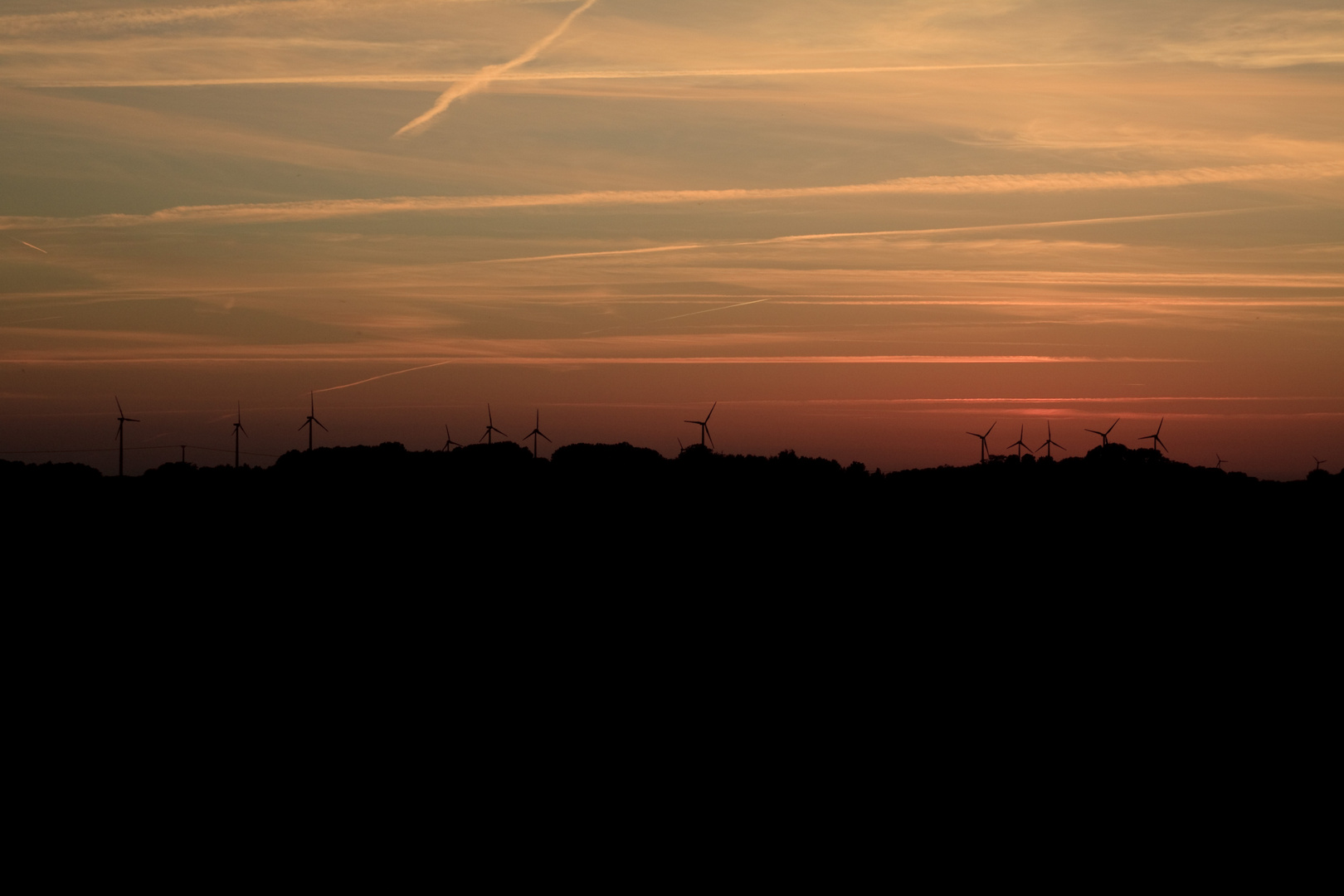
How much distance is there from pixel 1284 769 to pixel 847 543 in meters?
41.6

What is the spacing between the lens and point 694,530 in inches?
3873

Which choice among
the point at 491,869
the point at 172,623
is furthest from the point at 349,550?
the point at 491,869

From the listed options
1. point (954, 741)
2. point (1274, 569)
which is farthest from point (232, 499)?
point (1274, 569)

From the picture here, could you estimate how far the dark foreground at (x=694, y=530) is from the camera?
86.4 metres

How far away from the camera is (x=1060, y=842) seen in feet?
Answer: 170

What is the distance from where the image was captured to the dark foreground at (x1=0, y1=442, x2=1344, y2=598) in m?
86.4

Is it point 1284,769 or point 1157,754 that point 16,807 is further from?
point 1284,769

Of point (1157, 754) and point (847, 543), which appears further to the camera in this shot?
point (847, 543)

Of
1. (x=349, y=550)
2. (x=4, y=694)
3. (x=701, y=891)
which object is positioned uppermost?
(x=349, y=550)

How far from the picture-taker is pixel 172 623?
76500mm

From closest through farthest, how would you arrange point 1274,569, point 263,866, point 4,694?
point 263,866 < point 4,694 < point 1274,569

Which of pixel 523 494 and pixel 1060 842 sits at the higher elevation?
pixel 523 494

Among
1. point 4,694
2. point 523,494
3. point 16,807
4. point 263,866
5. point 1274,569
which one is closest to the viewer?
point 263,866

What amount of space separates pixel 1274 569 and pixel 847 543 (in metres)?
32.6
